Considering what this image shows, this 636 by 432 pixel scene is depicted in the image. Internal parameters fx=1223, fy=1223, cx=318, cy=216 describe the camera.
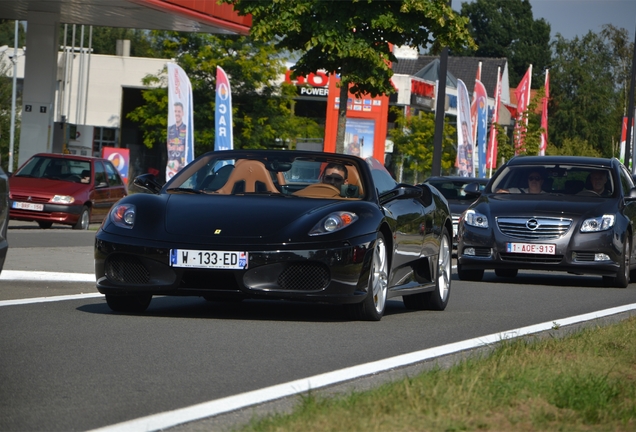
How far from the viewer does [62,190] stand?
80.5 ft

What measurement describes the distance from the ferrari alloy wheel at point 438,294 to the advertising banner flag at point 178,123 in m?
19.0

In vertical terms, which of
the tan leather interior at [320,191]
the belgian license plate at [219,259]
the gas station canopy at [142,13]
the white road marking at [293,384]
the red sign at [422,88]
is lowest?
the white road marking at [293,384]

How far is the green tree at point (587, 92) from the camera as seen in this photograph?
4291 inches

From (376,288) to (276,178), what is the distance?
122 cm

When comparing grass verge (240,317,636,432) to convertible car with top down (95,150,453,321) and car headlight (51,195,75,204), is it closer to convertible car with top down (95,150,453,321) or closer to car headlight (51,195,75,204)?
convertible car with top down (95,150,453,321)

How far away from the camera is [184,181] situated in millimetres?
9453

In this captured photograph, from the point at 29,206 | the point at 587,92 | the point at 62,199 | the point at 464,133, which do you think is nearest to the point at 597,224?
the point at 62,199

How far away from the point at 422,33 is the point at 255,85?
4236cm

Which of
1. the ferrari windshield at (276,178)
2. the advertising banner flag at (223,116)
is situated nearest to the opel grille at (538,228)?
the ferrari windshield at (276,178)

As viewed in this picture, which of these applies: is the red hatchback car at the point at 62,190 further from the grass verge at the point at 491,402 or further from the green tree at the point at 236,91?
the green tree at the point at 236,91

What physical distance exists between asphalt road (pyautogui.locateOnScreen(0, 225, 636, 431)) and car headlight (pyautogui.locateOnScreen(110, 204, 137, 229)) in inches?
25.6

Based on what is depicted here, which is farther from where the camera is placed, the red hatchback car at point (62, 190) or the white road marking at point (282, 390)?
the red hatchback car at point (62, 190)

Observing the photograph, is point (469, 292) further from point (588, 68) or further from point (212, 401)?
point (588, 68)

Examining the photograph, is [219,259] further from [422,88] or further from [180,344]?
[422,88]
